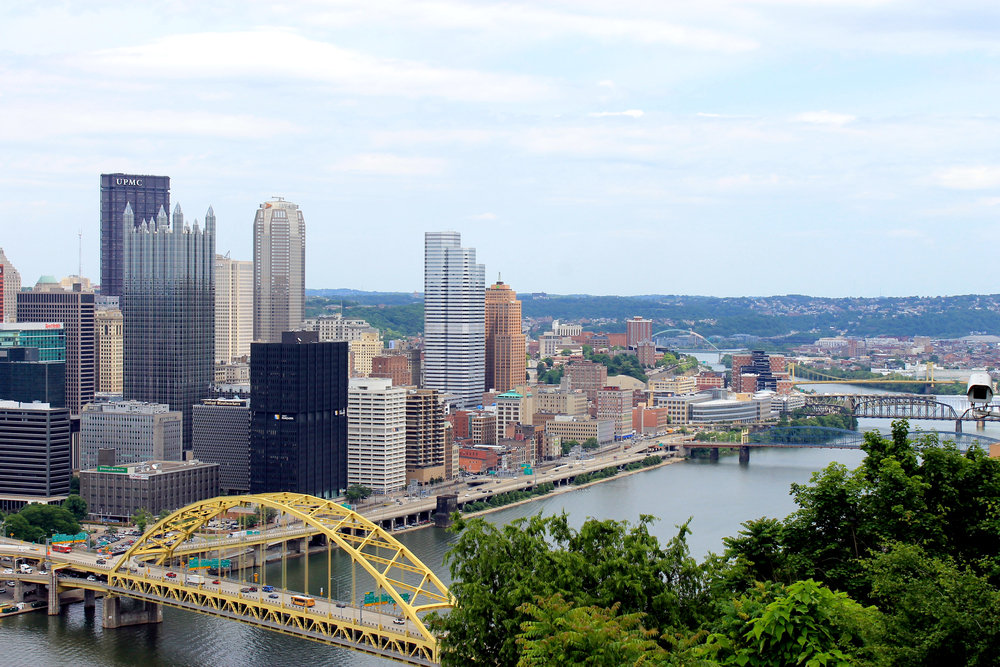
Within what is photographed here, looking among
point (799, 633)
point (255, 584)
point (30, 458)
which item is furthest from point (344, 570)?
point (799, 633)

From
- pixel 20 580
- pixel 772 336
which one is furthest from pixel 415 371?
pixel 772 336

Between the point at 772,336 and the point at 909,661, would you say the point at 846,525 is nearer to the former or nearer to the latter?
the point at 909,661

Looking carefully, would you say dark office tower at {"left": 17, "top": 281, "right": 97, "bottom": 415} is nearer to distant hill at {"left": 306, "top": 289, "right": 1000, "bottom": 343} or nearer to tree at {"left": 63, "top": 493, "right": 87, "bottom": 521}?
tree at {"left": 63, "top": 493, "right": 87, "bottom": 521}

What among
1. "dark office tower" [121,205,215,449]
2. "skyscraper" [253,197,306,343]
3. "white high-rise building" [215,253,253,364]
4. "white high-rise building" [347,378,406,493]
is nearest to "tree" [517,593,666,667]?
"white high-rise building" [347,378,406,493]

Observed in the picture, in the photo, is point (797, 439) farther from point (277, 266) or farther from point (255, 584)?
point (277, 266)

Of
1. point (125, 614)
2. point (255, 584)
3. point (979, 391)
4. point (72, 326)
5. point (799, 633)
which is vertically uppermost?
point (979, 391)

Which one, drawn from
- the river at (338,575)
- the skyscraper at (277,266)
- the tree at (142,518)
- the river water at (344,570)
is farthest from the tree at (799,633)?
the skyscraper at (277,266)

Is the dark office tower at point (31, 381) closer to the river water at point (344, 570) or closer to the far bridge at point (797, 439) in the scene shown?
the river water at point (344, 570)
